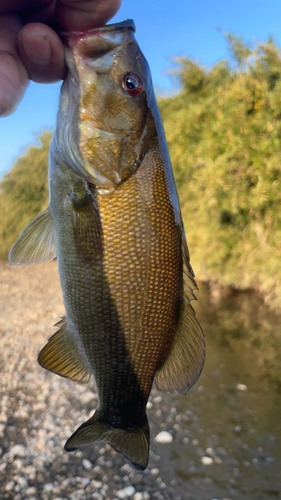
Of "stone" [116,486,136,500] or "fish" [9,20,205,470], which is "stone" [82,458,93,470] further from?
"fish" [9,20,205,470]

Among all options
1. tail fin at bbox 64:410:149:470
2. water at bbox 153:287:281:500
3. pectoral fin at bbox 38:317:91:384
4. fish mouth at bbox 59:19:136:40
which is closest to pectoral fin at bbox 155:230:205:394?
tail fin at bbox 64:410:149:470

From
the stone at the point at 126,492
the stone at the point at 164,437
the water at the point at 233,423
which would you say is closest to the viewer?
the stone at the point at 126,492

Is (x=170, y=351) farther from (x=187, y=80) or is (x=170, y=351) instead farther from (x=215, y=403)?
(x=187, y=80)

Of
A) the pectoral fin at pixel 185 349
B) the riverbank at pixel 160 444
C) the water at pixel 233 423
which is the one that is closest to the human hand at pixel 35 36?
the pectoral fin at pixel 185 349

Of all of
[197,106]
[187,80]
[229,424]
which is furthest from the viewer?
[187,80]

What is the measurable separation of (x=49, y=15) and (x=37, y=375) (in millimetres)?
4712

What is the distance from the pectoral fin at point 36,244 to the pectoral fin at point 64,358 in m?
0.31

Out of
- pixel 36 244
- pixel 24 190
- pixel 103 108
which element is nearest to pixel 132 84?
pixel 103 108

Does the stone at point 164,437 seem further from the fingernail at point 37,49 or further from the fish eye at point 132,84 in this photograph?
the fingernail at point 37,49

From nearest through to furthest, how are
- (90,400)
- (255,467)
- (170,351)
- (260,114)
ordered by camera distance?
(170,351)
(255,467)
(90,400)
(260,114)

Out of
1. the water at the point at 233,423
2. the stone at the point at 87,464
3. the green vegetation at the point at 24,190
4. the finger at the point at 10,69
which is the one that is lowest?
the water at the point at 233,423

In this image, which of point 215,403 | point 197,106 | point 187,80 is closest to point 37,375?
point 215,403

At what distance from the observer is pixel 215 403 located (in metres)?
4.58

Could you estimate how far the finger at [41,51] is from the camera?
4.16ft
